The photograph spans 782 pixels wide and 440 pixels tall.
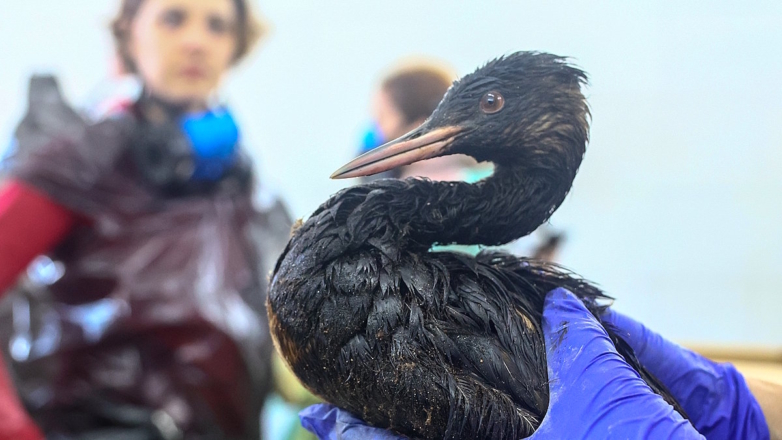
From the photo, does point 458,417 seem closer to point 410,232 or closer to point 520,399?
point 520,399

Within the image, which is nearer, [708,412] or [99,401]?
[708,412]

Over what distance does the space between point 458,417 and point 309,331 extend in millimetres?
136

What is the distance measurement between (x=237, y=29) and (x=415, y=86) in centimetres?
52

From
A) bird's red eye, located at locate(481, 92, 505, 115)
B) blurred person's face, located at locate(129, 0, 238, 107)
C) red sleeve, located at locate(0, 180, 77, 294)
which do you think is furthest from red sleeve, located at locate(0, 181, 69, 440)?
bird's red eye, located at locate(481, 92, 505, 115)

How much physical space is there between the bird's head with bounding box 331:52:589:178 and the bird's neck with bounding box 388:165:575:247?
0.7 inches

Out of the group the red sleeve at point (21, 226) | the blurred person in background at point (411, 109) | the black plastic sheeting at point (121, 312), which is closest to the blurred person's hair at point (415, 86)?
the blurred person in background at point (411, 109)

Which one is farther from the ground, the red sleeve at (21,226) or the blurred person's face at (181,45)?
the blurred person's face at (181,45)

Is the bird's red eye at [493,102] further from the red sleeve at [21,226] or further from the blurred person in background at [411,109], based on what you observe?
the red sleeve at [21,226]

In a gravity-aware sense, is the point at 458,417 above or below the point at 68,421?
above

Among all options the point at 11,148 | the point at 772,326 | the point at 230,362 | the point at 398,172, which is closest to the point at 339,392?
the point at 398,172

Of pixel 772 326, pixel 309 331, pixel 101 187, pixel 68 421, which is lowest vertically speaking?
pixel 68 421

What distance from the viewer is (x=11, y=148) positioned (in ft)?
3.45

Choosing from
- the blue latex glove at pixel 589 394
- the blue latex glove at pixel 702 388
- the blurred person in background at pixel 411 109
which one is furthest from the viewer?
the blurred person in background at pixel 411 109

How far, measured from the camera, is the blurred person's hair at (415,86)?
0.95 metres
